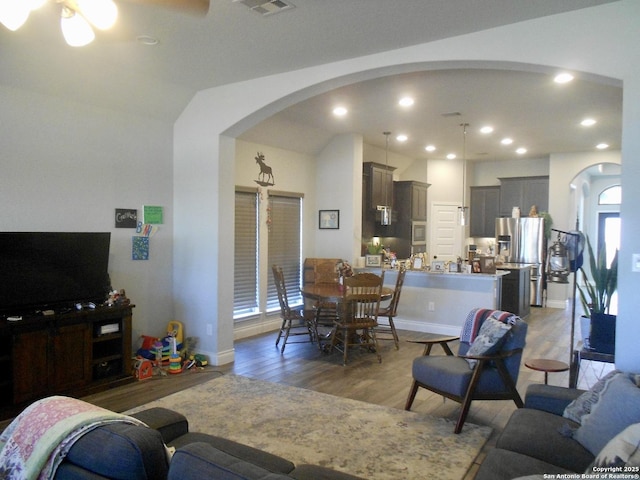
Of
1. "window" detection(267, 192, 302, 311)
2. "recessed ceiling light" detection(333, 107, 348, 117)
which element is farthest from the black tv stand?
"recessed ceiling light" detection(333, 107, 348, 117)

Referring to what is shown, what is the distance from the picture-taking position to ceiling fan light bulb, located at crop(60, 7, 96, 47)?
222cm

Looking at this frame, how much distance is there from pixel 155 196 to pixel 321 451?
3.37 m

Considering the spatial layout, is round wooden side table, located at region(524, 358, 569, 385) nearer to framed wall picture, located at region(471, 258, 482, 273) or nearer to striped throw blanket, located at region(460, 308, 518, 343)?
striped throw blanket, located at region(460, 308, 518, 343)

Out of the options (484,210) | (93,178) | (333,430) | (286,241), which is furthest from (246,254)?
(484,210)

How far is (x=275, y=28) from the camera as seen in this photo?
11.6 feet

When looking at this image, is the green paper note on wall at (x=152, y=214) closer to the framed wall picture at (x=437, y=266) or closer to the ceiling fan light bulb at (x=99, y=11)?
the ceiling fan light bulb at (x=99, y=11)

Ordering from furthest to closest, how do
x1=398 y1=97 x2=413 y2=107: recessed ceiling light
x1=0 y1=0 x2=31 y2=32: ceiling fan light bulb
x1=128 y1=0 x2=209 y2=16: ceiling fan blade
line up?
1. x1=398 y1=97 x2=413 y2=107: recessed ceiling light
2. x1=128 y1=0 x2=209 y2=16: ceiling fan blade
3. x1=0 y1=0 x2=31 y2=32: ceiling fan light bulb

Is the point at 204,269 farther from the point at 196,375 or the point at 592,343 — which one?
the point at 592,343

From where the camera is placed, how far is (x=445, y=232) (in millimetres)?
10219

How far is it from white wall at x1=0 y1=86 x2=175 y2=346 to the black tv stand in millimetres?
554

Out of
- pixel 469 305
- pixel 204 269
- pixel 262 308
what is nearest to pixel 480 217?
pixel 469 305

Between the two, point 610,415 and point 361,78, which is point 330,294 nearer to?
point 361,78

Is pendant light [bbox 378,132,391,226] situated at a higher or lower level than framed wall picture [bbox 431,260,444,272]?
higher

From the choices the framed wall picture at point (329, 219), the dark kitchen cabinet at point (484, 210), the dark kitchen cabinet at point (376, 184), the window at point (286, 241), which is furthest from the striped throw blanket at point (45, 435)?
the dark kitchen cabinet at point (484, 210)
